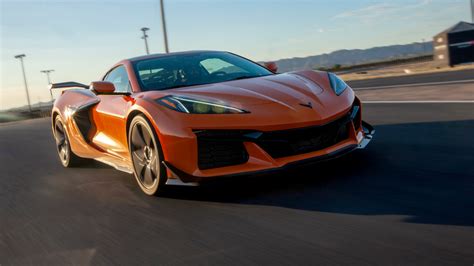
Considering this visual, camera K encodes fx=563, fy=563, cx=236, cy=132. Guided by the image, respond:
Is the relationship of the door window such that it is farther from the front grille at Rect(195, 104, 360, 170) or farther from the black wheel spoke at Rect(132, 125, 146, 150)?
the front grille at Rect(195, 104, 360, 170)

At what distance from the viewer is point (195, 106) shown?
421 cm

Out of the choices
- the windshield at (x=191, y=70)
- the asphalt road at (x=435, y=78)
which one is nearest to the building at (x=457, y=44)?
the asphalt road at (x=435, y=78)

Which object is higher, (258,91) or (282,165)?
(258,91)

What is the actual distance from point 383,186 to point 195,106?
1482 millimetres

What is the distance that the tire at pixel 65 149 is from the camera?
265 inches

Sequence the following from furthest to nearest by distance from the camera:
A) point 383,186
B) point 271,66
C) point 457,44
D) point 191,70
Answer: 1. point 457,44
2. point 271,66
3. point 191,70
4. point 383,186

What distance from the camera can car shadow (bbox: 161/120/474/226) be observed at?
11.1 ft

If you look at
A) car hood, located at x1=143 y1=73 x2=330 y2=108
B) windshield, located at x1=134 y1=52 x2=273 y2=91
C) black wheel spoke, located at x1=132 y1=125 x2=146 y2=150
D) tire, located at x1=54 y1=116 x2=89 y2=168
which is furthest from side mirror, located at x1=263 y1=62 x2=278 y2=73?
tire, located at x1=54 y1=116 x2=89 y2=168

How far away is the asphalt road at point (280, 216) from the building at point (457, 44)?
64.7 feet

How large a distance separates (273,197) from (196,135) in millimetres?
707

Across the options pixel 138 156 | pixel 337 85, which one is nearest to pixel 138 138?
pixel 138 156

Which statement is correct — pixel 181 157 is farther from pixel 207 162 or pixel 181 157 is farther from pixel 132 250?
pixel 132 250

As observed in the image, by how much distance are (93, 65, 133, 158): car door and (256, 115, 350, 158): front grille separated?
1412mm

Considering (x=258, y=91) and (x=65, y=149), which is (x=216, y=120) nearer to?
(x=258, y=91)
